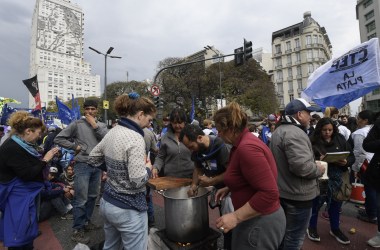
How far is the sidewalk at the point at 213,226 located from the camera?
12.0 feet

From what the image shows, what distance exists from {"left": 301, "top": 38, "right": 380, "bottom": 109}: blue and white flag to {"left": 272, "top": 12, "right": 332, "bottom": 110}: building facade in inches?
2222

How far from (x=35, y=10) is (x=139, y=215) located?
15890 cm

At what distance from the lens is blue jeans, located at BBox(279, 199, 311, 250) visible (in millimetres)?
2520

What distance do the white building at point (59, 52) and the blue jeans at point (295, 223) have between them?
130031 mm

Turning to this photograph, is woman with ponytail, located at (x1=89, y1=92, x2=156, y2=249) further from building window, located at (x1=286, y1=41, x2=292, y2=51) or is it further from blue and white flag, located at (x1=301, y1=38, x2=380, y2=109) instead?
building window, located at (x1=286, y1=41, x2=292, y2=51)

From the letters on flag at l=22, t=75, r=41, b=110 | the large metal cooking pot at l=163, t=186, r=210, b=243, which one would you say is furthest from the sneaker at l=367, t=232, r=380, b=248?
the letters on flag at l=22, t=75, r=41, b=110

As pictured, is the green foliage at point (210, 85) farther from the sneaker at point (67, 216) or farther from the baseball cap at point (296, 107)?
the baseball cap at point (296, 107)

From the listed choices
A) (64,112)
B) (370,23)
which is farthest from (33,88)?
(370,23)

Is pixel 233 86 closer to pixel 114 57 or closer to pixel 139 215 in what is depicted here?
pixel 114 57

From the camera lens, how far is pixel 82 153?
395 centimetres

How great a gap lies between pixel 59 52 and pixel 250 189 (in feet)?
496

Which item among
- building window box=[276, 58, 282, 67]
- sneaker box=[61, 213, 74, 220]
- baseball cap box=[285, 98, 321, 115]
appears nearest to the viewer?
baseball cap box=[285, 98, 321, 115]

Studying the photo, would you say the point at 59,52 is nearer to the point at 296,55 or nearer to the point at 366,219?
the point at 296,55

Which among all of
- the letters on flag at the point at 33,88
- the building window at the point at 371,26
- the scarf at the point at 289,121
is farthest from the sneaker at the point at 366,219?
the building window at the point at 371,26
